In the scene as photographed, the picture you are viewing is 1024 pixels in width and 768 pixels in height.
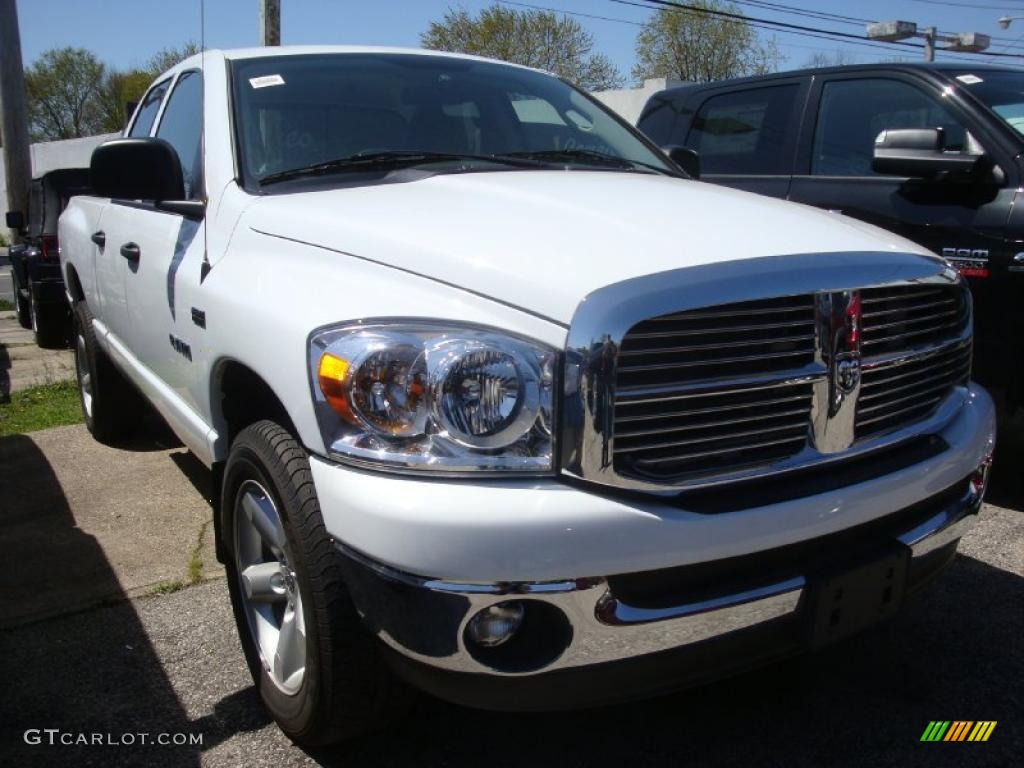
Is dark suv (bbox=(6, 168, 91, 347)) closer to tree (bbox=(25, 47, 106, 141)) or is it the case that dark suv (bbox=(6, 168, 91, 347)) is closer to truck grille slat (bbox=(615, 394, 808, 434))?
truck grille slat (bbox=(615, 394, 808, 434))

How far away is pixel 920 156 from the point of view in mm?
4195

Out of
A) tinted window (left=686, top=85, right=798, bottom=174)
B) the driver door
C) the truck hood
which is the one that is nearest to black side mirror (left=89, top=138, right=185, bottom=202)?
the truck hood

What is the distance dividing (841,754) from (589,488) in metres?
1.17

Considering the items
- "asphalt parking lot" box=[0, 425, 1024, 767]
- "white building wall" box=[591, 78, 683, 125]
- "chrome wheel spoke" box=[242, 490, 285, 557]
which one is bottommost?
"asphalt parking lot" box=[0, 425, 1024, 767]

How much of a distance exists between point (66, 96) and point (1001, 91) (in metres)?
58.2

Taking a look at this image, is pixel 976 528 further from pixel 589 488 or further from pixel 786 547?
pixel 589 488

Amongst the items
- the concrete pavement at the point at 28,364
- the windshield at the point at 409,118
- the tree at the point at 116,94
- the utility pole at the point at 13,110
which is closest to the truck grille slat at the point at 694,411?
the windshield at the point at 409,118

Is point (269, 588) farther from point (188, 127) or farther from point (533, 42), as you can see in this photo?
point (533, 42)

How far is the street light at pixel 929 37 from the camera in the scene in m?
29.3

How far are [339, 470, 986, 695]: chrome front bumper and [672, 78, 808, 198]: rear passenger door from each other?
12.3 ft

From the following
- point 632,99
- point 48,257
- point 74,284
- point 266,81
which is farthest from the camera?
point 632,99

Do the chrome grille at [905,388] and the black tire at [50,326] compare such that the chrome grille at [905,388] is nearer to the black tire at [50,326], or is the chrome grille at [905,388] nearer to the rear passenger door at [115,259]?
the rear passenger door at [115,259]

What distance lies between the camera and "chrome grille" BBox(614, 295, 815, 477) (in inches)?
73.0

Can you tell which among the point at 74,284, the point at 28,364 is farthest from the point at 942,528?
the point at 28,364
